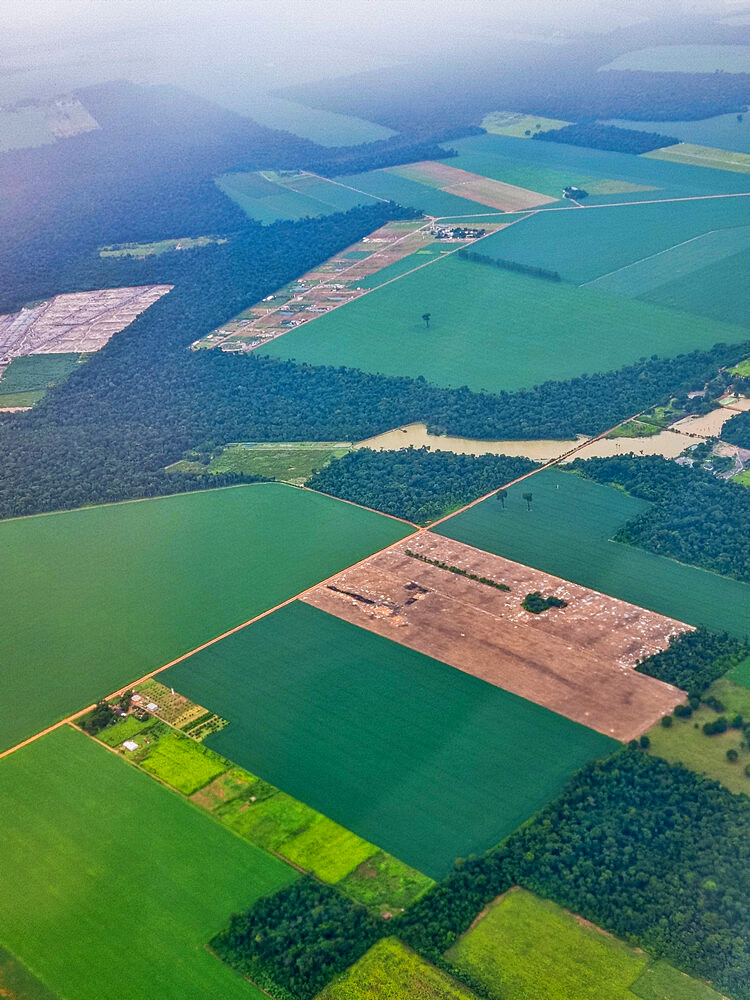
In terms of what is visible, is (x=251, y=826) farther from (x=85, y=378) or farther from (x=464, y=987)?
(x=85, y=378)

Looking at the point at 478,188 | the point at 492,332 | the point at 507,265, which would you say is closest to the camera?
the point at 492,332

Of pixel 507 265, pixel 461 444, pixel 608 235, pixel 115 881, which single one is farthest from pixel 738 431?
pixel 115 881

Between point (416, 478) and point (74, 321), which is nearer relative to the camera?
point (416, 478)

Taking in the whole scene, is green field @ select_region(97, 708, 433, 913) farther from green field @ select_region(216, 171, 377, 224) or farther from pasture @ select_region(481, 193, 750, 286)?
green field @ select_region(216, 171, 377, 224)

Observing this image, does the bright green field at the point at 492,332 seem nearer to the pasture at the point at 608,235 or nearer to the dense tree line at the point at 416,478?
the pasture at the point at 608,235

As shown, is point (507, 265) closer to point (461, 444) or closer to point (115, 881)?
point (461, 444)

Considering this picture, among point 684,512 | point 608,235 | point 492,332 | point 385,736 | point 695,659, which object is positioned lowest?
point 385,736
